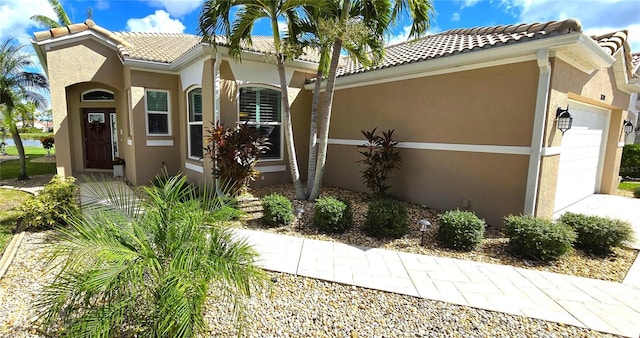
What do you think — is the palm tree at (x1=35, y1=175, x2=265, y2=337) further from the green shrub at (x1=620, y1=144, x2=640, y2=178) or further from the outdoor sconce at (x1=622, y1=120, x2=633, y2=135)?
the green shrub at (x1=620, y1=144, x2=640, y2=178)

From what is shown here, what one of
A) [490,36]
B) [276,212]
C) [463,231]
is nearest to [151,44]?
[276,212]

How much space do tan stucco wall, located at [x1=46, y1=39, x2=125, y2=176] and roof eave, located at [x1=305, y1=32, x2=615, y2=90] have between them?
28.0ft

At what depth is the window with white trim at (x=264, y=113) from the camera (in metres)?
8.95

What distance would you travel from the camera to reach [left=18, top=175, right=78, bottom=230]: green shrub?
18.3 ft

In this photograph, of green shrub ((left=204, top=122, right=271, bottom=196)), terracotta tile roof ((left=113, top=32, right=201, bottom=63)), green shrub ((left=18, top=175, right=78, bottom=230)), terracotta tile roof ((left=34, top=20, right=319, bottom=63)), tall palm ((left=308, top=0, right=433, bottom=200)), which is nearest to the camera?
green shrub ((left=18, top=175, right=78, bottom=230))

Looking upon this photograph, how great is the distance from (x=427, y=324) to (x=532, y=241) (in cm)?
278

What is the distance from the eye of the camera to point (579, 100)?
7.22 m

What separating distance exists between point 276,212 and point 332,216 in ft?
3.76

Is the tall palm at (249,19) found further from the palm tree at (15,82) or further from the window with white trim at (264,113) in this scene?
the palm tree at (15,82)

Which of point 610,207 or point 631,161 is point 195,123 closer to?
point 610,207

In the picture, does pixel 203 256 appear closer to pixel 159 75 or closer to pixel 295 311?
pixel 295 311

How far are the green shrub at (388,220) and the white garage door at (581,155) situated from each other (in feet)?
13.9

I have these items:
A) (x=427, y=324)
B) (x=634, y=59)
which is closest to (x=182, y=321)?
(x=427, y=324)

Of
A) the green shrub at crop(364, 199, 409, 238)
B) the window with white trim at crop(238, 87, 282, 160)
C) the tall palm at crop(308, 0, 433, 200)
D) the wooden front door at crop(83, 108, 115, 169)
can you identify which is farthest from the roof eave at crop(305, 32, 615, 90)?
the wooden front door at crop(83, 108, 115, 169)
